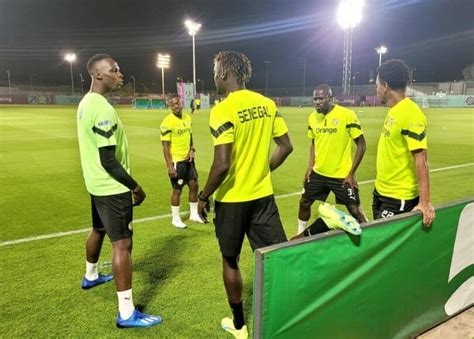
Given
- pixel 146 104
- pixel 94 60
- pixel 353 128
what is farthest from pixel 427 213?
pixel 146 104

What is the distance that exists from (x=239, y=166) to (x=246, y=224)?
48cm

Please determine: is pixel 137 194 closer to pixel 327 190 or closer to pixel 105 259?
pixel 105 259

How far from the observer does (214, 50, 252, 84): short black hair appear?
2955mm

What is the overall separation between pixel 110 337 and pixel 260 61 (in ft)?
319

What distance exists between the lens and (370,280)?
272cm

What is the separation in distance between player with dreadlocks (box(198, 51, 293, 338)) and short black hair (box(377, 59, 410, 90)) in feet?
3.63

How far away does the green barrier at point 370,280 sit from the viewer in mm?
2262

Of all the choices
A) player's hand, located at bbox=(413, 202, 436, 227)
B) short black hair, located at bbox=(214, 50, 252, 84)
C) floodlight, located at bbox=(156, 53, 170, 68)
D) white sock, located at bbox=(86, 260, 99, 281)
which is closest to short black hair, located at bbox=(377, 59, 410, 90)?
player's hand, located at bbox=(413, 202, 436, 227)

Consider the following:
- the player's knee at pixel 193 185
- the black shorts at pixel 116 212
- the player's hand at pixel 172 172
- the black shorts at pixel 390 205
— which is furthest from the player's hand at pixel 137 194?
the player's knee at pixel 193 185

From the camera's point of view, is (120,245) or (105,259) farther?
(105,259)

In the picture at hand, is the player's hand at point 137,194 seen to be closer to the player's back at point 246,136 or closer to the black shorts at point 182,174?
the player's back at point 246,136

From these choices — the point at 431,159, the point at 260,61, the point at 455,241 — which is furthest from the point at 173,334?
the point at 260,61

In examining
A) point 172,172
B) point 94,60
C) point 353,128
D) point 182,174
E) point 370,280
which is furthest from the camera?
point 182,174

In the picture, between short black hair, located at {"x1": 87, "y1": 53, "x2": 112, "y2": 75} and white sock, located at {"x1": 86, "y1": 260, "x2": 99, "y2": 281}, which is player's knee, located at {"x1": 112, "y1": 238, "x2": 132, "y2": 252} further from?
short black hair, located at {"x1": 87, "y1": 53, "x2": 112, "y2": 75}
